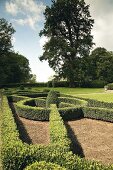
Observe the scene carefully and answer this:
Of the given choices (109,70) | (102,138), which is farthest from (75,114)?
(109,70)

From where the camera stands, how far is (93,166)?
9.23 metres

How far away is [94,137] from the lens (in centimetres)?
1761

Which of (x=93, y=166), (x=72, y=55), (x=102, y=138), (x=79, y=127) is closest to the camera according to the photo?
(x=93, y=166)

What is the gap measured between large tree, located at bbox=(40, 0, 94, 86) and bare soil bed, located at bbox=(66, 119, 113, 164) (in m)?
36.8

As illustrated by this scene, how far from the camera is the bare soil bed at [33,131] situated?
655 inches

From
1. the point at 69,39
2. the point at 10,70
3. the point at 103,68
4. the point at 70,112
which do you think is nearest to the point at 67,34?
the point at 69,39

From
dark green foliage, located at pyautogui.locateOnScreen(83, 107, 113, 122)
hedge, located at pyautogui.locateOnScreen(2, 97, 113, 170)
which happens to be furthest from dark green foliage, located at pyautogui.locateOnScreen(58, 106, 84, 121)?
hedge, located at pyautogui.locateOnScreen(2, 97, 113, 170)

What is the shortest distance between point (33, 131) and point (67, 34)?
46.7 meters

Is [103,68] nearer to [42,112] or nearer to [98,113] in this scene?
[98,113]

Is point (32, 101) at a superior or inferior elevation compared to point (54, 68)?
inferior

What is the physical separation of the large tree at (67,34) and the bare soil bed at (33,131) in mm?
37087

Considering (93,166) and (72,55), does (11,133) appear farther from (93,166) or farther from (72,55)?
(72,55)

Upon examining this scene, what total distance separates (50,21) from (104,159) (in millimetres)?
51661

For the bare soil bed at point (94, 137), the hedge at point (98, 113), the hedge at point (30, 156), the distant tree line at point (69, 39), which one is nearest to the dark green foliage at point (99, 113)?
the hedge at point (98, 113)
